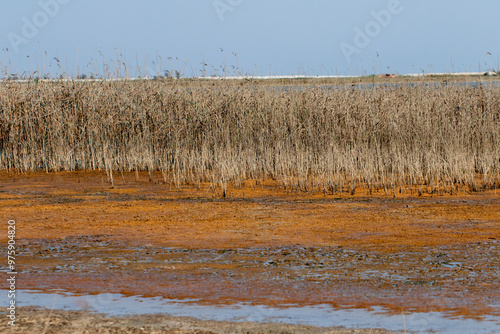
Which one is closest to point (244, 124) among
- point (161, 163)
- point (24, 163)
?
point (161, 163)

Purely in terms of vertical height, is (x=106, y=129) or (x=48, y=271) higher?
(x=106, y=129)

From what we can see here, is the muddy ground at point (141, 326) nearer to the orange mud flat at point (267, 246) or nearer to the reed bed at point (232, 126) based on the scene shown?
the orange mud flat at point (267, 246)

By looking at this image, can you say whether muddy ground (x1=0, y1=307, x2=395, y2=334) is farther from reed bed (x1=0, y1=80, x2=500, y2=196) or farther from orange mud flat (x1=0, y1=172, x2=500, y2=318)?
reed bed (x1=0, y1=80, x2=500, y2=196)

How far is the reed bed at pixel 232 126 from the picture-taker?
536 inches

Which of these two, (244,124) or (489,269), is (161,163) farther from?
(489,269)

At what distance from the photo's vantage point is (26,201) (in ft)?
36.3

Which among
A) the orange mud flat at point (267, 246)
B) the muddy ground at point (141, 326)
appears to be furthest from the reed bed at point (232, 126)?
the muddy ground at point (141, 326)

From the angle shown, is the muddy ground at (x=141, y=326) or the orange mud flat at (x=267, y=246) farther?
the orange mud flat at (x=267, y=246)

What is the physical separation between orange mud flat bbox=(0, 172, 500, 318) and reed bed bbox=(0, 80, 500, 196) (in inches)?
86.9

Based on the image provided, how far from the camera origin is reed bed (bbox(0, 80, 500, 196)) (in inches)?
536

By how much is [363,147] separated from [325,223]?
503 cm

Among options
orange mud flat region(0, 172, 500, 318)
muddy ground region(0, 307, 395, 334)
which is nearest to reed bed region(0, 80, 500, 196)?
orange mud flat region(0, 172, 500, 318)

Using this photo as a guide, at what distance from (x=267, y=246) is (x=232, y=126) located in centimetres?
771

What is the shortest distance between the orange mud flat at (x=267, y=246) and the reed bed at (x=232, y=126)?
2.21m
